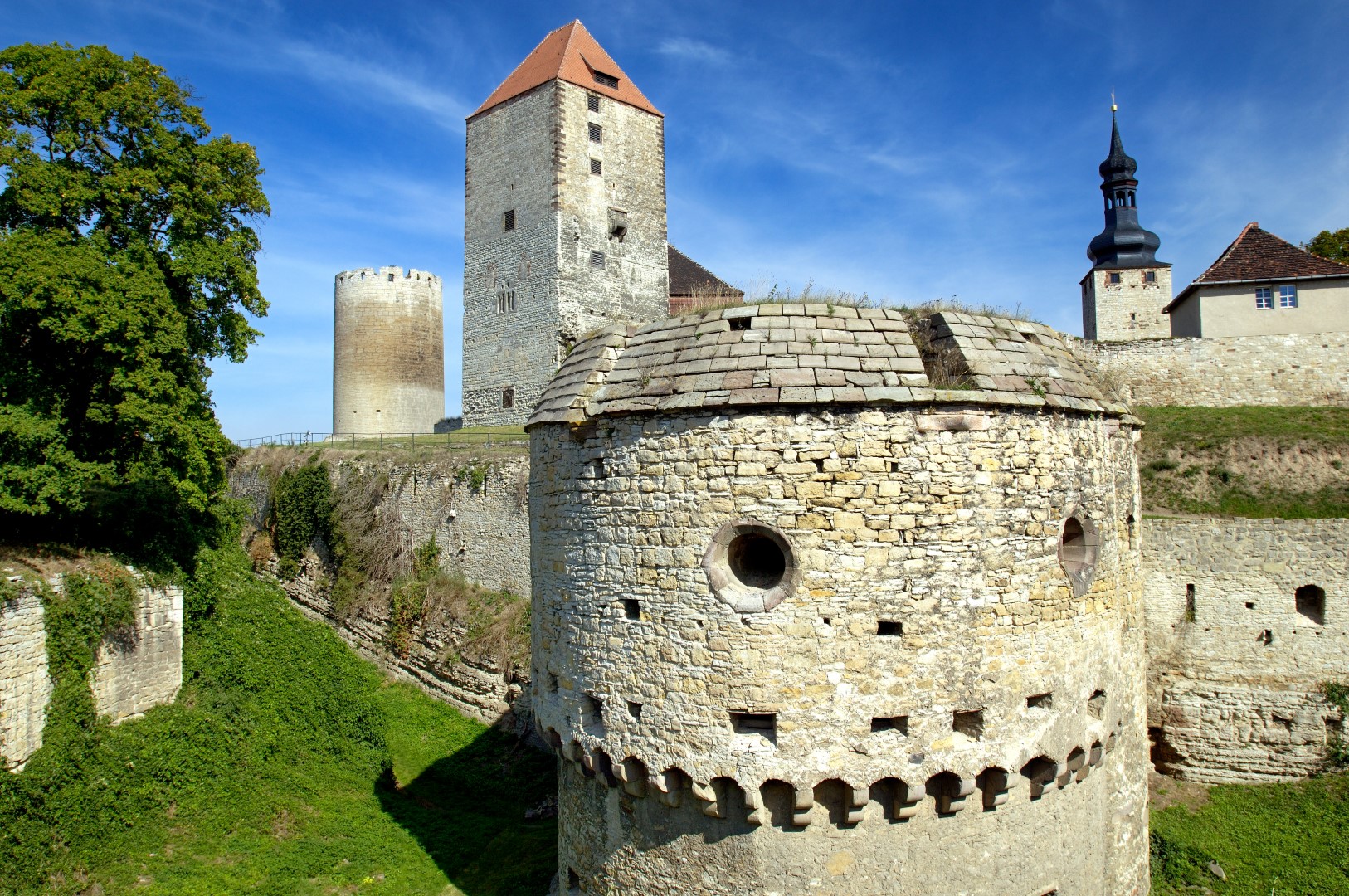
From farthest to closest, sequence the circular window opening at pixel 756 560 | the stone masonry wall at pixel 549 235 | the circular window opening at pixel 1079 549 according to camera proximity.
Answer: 1. the stone masonry wall at pixel 549 235
2. the circular window opening at pixel 1079 549
3. the circular window opening at pixel 756 560

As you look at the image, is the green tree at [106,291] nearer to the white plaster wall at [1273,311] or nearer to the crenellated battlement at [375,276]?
the crenellated battlement at [375,276]

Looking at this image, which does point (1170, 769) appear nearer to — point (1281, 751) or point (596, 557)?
point (1281, 751)

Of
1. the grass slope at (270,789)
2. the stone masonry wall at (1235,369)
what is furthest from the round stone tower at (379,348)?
the stone masonry wall at (1235,369)

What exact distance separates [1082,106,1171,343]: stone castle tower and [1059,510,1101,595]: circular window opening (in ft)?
143

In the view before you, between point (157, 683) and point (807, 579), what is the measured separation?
1467cm

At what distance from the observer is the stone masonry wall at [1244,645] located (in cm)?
1559

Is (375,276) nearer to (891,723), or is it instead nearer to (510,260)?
(510,260)

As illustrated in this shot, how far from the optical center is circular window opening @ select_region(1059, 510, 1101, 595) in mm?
7930

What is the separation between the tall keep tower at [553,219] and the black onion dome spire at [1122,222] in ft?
91.2

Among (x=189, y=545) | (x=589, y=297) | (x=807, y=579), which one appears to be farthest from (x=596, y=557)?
(x=589, y=297)

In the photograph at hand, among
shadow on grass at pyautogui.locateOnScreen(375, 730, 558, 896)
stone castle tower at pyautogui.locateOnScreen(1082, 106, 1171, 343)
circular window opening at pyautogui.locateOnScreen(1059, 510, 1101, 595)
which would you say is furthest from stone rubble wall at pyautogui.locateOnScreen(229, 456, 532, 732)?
stone castle tower at pyautogui.locateOnScreen(1082, 106, 1171, 343)

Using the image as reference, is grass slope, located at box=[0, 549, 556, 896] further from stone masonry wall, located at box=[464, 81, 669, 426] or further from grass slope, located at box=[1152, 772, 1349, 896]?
stone masonry wall, located at box=[464, 81, 669, 426]

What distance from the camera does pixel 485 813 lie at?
15.0 m

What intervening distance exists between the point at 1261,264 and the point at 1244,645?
2473 cm
